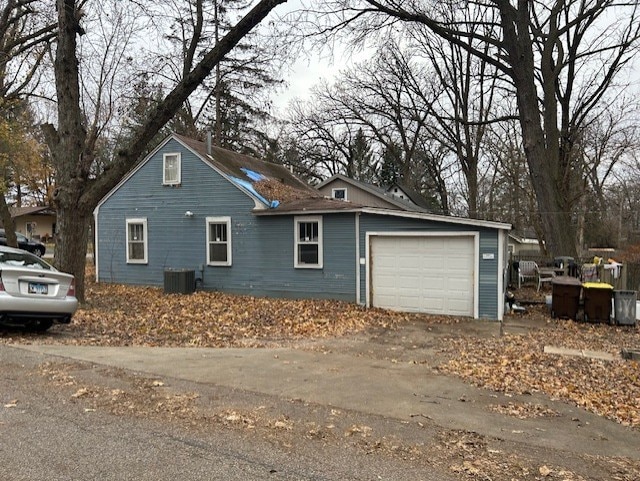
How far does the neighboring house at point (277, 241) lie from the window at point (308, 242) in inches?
1.2

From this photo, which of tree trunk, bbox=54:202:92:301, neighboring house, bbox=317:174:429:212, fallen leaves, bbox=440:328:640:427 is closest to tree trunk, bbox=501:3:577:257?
fallen leaves, bbox=440:328:640:427

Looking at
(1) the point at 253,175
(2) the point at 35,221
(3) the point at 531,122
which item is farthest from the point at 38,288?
(2) the point at 35,221

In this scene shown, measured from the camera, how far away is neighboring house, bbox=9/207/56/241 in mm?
51406

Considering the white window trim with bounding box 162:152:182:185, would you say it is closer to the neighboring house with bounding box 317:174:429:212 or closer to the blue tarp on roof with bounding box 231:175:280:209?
the blue tarp on roof with bounding box 231:175:280:209

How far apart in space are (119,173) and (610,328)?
465 inches

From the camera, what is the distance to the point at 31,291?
7.79 meters

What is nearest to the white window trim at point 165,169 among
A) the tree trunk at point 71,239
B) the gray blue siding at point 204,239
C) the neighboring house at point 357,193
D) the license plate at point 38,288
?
the gray blue siding at point 204,239

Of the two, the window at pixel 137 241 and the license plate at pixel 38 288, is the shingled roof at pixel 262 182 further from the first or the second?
the license plate at pixel 38 288

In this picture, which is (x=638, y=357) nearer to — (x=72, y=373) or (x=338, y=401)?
(x=338, y=401)

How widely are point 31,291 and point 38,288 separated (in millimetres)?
117

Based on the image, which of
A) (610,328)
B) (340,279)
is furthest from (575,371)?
(340,279)

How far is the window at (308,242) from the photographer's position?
14961 millimetres

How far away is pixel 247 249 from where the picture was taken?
1611 cm

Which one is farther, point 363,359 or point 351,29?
point 351,29
